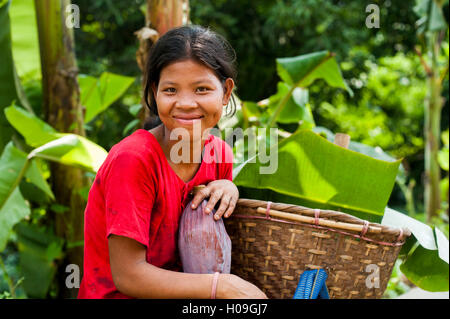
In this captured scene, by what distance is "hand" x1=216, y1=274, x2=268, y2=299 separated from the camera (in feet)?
3.77

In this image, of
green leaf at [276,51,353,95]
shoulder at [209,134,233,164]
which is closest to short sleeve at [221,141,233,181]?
shoulder at [209,134,233,164]

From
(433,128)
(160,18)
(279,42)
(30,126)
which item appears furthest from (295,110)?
(279,42)

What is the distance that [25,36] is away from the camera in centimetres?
304

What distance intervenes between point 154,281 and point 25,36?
2414mm

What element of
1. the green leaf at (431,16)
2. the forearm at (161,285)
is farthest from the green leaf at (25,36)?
the green leaf at (431,16)

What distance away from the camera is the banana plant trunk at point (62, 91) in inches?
97.0

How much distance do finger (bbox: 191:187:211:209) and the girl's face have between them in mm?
159

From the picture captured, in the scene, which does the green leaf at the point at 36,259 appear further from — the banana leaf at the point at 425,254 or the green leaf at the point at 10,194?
the banana leaf at the point at 425,254

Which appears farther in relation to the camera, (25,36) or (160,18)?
(25,36)

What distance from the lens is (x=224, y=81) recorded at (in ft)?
4.57

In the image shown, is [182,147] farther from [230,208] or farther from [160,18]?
[160,18]

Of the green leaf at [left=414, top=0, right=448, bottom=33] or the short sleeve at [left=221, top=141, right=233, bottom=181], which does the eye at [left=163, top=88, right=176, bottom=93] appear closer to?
the short sleeve at [left=221, top=141, right=233, bottom=181]
